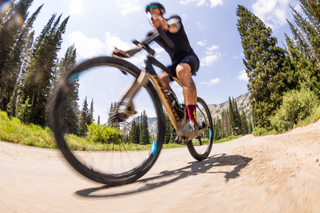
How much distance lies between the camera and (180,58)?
2.19 metres

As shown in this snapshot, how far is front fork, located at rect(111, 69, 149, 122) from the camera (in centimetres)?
146

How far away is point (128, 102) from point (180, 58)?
3.65 feet

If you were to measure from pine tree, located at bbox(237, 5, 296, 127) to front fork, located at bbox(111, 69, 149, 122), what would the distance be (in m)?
19.3

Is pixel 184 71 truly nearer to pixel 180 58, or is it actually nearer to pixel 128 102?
pixel 180 58

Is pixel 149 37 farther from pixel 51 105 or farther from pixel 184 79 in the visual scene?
pixel 51 105

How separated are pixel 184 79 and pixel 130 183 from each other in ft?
4.12

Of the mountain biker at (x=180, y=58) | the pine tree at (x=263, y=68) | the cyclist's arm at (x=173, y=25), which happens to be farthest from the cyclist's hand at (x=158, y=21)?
the pine tree at (x=263, y=68)

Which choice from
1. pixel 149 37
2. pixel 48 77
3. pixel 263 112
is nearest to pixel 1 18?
pixel 48 77

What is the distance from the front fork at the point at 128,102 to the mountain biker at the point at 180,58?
0.26 meters

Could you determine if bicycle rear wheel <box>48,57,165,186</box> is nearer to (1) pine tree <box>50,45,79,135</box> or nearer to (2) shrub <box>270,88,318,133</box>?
(1) pine tree <box>50,45,79,135</box>

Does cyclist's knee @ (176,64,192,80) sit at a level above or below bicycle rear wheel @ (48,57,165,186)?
above

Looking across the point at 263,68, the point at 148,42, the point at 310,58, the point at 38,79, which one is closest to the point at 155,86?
the point at 148,42

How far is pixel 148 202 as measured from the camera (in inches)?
30.4

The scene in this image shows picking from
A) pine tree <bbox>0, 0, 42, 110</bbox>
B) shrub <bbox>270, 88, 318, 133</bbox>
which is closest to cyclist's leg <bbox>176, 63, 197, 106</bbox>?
shrub <bbox>270, 88, 318, 133</bbox>
